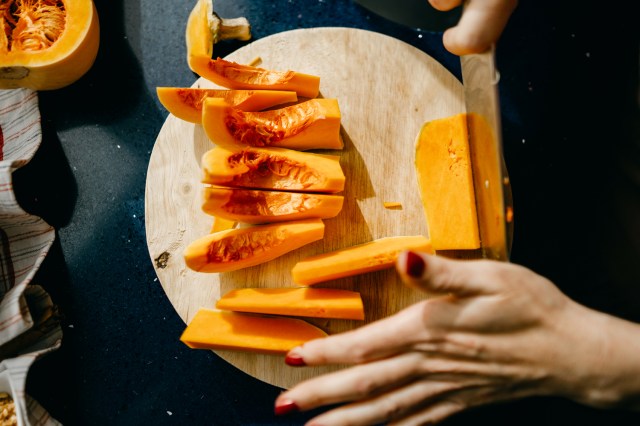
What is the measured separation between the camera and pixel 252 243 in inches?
60.4

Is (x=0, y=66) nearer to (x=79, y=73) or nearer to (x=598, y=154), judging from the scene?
(x=79, y=73)

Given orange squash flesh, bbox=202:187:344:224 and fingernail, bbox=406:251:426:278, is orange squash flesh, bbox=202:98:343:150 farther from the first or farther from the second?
fingernail, bbox=406:251:426:278

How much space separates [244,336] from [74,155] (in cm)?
110

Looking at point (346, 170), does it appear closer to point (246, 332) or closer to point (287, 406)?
point (246, 332)

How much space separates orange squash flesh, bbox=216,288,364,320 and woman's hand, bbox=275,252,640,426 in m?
0.31

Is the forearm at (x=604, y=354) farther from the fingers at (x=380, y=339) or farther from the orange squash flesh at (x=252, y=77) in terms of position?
the orange squash flesh at (x=252, y=77)

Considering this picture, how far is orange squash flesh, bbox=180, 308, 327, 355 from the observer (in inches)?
58.8

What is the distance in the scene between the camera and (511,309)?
1021mm

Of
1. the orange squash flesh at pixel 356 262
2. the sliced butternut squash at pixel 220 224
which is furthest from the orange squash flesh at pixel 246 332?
the sliced butternut squash at pixel 220 224

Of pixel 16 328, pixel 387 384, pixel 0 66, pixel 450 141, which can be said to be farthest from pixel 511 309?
pixel 0 66

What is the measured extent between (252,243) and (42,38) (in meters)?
1.06

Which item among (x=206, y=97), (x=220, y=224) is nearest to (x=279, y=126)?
(x=206, y=97)

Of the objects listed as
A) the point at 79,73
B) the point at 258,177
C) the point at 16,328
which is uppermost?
the point at 79,73

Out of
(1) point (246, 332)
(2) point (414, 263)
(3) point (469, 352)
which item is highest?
(2) point (414, 263)
